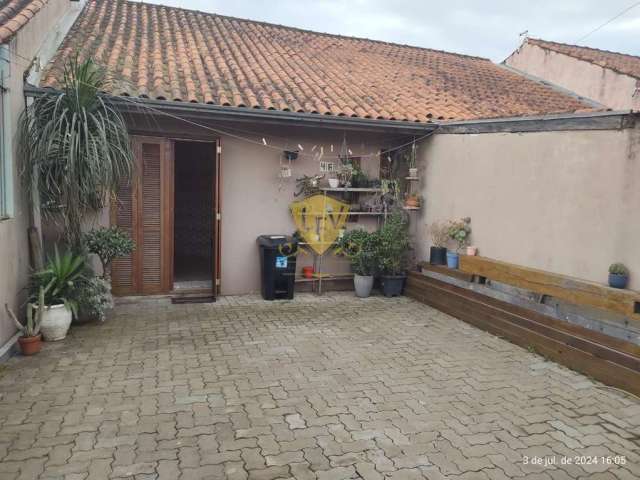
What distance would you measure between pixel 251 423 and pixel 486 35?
41.5 ft

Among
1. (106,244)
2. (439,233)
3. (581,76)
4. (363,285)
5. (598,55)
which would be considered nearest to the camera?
(106,244)

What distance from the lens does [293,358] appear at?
5.03 m

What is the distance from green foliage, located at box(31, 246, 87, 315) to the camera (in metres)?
5.33

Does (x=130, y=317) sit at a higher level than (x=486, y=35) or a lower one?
lower

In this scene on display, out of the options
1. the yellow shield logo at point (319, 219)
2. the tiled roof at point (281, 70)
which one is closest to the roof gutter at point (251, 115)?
the tiled roof at point (281, 70)

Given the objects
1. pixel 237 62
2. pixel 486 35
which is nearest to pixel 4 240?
pixel 237 62

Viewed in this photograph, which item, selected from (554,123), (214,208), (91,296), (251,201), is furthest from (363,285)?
(91,296)

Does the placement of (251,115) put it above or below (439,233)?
above

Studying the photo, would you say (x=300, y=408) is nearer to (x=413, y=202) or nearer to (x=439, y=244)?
(x=439, y=244)

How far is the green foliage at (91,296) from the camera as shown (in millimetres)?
5656

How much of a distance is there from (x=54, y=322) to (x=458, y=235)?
5444mm

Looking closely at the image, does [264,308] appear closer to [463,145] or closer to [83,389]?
[83,389]

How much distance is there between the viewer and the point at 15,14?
18.1 ft

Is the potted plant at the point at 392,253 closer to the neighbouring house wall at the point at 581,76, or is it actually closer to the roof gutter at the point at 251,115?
the roof gutter at the point at 251,115
